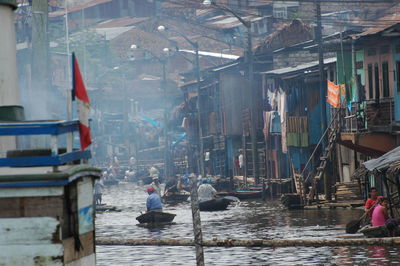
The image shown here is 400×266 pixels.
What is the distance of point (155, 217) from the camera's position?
35875 mm

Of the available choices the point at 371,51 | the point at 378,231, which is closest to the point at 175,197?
the point at 371,51

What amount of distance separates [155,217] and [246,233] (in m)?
4.85

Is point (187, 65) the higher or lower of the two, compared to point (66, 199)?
higher

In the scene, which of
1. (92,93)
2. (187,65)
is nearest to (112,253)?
(92,93)

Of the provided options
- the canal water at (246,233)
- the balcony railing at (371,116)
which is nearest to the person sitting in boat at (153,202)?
the canal water at (246,233)

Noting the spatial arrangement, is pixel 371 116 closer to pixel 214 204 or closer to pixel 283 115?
pixel 214 204

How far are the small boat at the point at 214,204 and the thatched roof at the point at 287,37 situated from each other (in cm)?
2818

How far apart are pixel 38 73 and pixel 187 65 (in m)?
91.2

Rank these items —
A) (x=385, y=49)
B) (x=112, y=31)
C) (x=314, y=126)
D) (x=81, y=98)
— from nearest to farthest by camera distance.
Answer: (x=81, y=98), (x=385, y=49), (x=314, y=126), (x=112, y=31)

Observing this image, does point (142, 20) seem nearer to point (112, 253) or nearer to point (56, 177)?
point (112, 253)

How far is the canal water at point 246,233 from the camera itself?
22.6 m

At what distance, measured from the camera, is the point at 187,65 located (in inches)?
4454

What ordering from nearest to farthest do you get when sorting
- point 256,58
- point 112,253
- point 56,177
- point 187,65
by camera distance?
point 56,177, point 112,253, point 256,58, point 187,65

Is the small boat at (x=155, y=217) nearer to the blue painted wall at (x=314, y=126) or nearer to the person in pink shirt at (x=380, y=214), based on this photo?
the person in pink shirt at (x=380, y=214)
